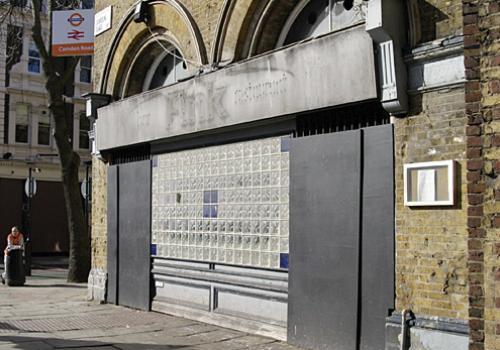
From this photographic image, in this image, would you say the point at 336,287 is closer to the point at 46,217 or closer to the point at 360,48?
the point at 360,48

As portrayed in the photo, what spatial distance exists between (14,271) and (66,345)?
9.16 meters

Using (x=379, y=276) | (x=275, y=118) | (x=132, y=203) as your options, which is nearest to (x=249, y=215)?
(x=275, y=118)

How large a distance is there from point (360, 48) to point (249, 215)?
3.14 metres

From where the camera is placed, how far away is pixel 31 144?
29.4m

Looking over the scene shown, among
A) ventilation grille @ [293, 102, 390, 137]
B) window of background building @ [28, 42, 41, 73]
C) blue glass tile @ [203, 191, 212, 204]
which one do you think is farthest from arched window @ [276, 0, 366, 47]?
window of background building @ [28, 42, 41, 73]

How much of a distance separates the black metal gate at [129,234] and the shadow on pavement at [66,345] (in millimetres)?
2744

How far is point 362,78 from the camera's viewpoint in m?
6.87

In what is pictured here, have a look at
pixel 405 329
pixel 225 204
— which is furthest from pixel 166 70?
pixel 405 329

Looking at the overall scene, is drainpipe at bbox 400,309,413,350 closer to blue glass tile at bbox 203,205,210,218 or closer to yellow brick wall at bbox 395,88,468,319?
yellow brick wall at bbox 395,88,468,319

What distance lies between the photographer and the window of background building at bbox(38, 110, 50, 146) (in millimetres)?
30023

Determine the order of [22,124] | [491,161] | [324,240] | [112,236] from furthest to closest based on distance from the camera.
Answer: [22,124], [112,236], [324,240], [491,161]

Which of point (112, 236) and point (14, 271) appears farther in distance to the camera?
point (14, 271)

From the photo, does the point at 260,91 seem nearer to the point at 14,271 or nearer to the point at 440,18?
the point at 440,18

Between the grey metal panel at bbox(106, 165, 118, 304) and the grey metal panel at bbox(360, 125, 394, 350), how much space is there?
6462 millimetres
